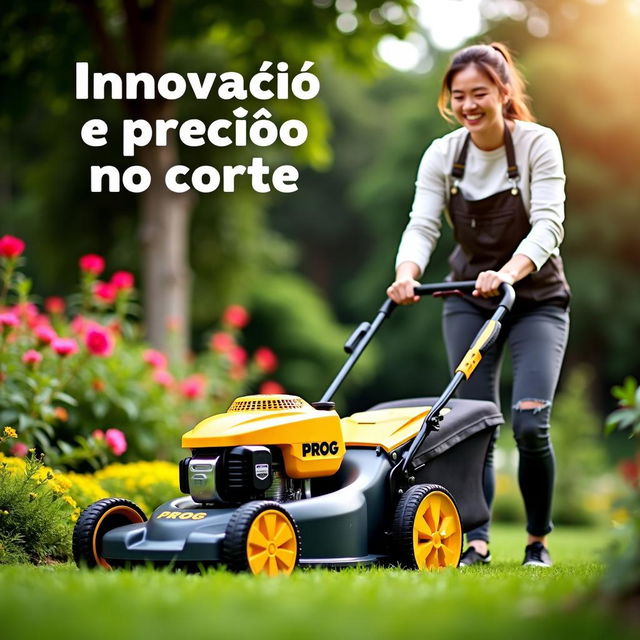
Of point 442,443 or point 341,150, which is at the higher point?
point 341,150

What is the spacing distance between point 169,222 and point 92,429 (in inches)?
116

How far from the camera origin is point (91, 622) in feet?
7.48

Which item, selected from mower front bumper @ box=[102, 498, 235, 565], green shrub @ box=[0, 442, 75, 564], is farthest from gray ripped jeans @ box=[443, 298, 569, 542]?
green shrub @ box=[0, 442, 75, 564]

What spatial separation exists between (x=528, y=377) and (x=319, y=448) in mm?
986

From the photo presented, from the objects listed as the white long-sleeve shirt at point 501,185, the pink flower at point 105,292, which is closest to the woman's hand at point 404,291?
the white long-sleeve shirt at point 501,185

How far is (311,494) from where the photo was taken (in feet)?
12.7

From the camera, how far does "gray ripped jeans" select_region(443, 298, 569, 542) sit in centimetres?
424

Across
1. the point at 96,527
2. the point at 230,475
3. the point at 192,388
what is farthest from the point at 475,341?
the point at 192,388

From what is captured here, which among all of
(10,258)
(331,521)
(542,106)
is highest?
(542,106)

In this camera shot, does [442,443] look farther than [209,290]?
No

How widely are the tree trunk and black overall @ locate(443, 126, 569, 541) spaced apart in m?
4.48

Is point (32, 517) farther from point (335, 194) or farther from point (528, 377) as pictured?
point (335, 194)

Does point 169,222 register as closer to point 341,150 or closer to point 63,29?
point 63,29

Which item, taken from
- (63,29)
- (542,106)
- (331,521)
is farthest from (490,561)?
(542,106)
